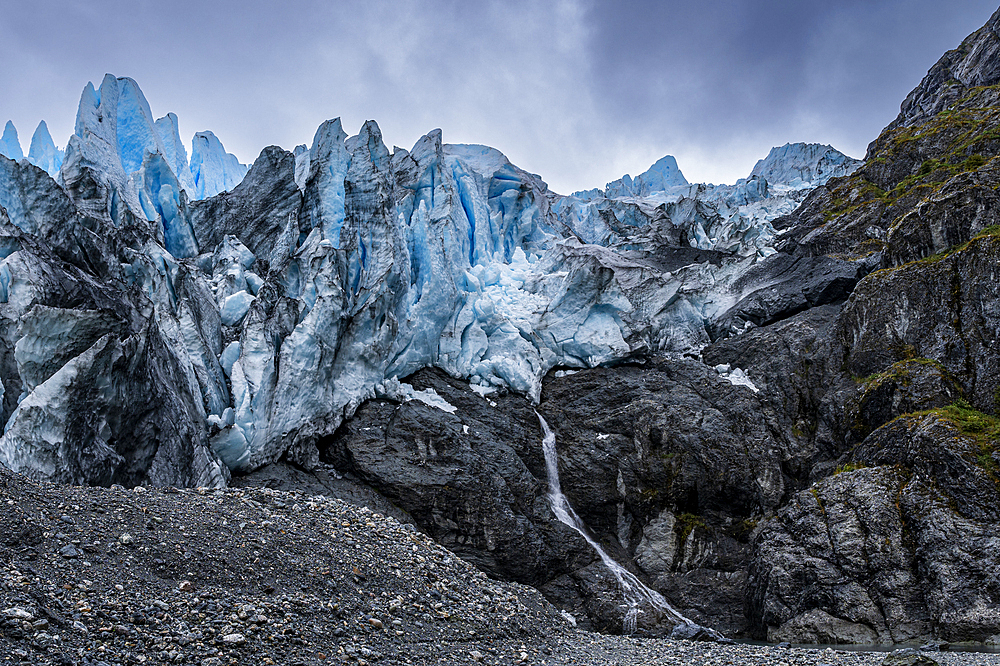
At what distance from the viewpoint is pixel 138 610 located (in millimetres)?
9203

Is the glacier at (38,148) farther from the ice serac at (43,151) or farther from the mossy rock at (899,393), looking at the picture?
the mossy rock at (899,393)

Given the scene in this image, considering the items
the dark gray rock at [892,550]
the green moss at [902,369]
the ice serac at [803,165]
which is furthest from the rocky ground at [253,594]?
the ice serac at [803,165]

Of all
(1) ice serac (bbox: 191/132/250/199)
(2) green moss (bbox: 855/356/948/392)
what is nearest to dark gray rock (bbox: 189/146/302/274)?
(1) ice serac (bbox: 191/132/250/199)

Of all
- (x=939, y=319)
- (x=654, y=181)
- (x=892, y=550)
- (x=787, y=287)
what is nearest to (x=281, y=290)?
(x=892, y=550)

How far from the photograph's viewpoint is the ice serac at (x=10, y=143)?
1437 inches

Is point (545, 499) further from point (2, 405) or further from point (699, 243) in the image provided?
point (699, 243)

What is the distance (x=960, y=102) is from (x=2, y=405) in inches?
2026

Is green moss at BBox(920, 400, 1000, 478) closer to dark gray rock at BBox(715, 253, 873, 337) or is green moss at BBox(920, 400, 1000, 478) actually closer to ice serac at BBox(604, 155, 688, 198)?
dark gray rock at BBox(715, 253, 873, 337)

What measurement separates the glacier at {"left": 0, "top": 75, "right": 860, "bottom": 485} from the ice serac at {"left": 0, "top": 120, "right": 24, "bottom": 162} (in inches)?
65.5

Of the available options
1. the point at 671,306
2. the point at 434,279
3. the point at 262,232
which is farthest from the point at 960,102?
the point at 262,232

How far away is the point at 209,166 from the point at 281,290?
20171mm

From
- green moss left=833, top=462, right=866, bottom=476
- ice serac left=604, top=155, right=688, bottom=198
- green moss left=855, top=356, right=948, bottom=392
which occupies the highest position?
ice serac left=604, top=155, right=688, bottom=198

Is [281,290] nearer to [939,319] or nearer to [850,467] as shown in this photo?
[850,467]

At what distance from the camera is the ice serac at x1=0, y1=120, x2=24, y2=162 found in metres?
36.5
